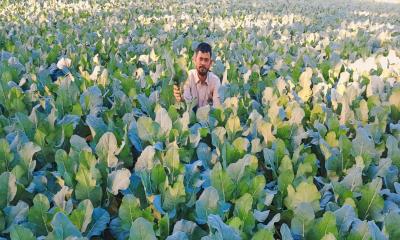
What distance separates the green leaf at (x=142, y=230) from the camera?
1957mm

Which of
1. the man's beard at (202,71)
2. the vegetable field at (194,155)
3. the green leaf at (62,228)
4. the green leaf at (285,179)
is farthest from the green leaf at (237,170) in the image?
the man's beard at (202,71)

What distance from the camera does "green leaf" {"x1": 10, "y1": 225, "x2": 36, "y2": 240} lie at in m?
1.96

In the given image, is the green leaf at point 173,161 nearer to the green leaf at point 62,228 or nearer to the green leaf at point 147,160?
the green leaf at point 147,160

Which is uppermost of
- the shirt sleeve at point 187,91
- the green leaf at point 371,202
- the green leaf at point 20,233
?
the green leaf at point 20,233

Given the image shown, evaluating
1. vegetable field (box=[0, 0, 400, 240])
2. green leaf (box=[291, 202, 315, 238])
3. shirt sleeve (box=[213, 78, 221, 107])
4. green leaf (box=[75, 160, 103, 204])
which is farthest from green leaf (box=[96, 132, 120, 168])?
shirt sleeve (box=[213, 78, 221, 107])

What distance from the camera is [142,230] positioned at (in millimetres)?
1964

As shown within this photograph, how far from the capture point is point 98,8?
12289 millimetres

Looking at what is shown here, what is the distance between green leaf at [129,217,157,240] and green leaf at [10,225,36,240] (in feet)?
1.47

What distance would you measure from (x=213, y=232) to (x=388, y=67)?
466 cm

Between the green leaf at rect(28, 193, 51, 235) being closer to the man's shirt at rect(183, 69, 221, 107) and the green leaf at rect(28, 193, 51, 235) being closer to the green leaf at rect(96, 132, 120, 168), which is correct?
the green leaf at rect(96, 132, 120, 168)

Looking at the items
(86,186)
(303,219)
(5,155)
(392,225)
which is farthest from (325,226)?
(5,155)

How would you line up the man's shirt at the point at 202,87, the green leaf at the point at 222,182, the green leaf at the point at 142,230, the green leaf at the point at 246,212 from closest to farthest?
the green leaf at the point at 142,230 < the green leaf at the point at 246,212 < the green leaf at the point at 222,182 < the man's shirt at the point at 202,87

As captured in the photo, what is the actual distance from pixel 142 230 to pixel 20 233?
1.72 feet

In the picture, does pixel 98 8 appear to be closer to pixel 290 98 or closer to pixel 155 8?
pixel 155 8
